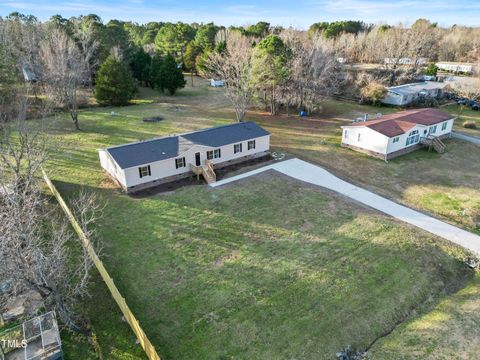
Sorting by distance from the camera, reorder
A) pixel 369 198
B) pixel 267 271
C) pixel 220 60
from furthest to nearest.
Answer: pixel 220 60 → pixel 369 198 → pixel 267 271

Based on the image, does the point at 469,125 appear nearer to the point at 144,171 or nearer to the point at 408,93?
the point at 408,93

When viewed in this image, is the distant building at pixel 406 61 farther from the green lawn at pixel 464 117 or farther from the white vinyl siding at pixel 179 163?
the white vinyl siding at pixel 179 163

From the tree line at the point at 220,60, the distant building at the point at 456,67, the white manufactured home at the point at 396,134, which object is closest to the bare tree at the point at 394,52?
the tree line at the point at 220,60

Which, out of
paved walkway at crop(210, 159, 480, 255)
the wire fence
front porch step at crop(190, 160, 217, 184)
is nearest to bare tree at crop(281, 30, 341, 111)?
Result: paved walkway at crop(210, 159, 480, 255)

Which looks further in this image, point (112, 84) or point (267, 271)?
point (112, 84)

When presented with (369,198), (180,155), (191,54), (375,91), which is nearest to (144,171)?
(180,155)

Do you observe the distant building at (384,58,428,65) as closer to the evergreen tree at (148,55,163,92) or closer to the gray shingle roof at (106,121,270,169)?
the evergreen tree at (148,55,163,92)

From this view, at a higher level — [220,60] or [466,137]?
[220,60]
